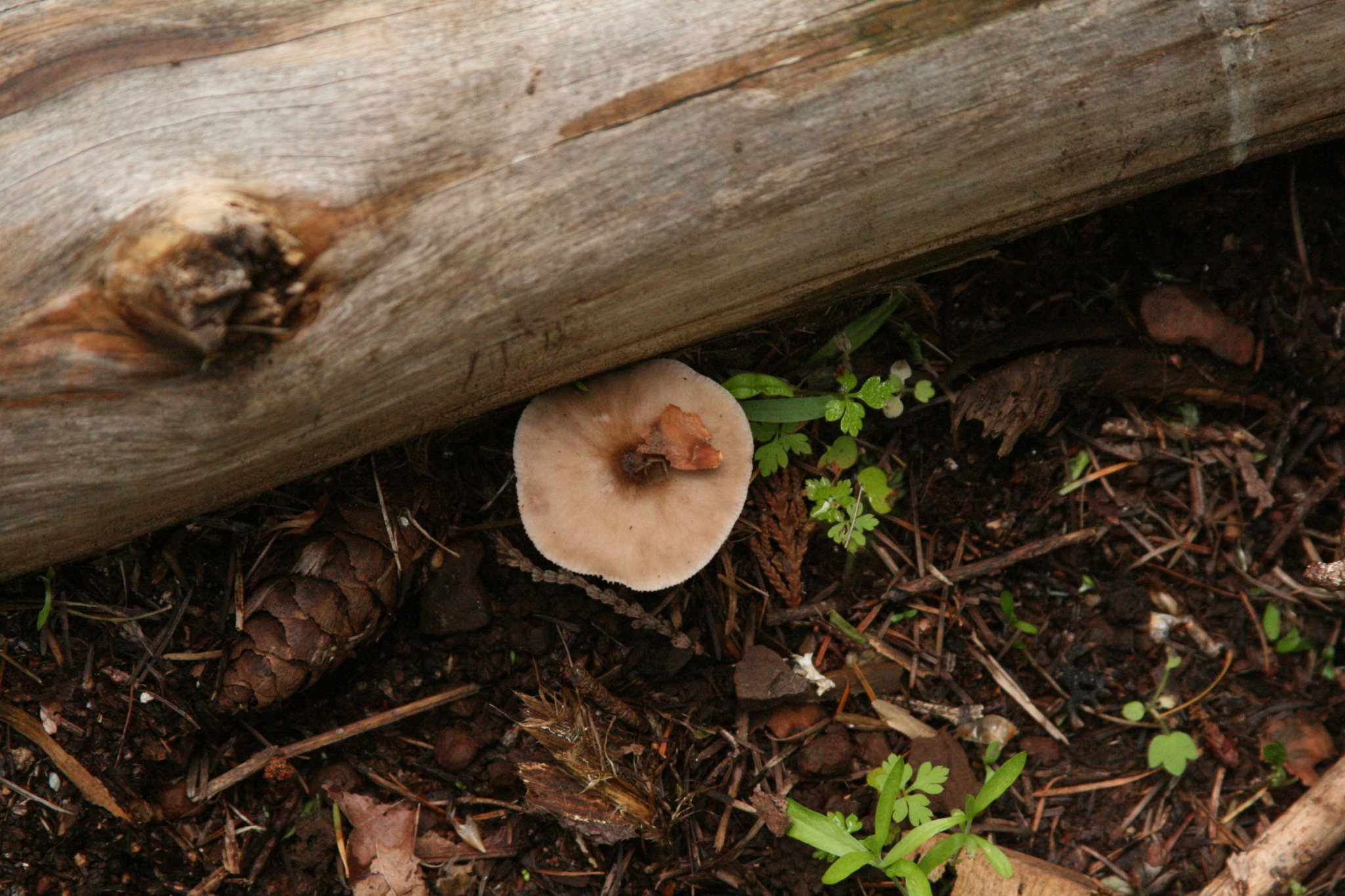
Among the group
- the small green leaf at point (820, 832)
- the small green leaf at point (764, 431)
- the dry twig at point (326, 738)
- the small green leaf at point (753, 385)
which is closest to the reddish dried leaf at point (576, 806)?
the dry twig at point (326, 738)

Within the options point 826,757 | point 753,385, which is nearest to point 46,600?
point 753,385

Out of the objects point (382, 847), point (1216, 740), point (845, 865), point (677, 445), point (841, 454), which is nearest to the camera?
point (845, 865)

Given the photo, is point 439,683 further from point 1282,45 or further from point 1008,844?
point 1282,45

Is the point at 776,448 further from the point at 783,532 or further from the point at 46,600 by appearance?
the point at 46,600

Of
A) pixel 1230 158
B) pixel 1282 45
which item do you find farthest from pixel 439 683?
pixel 1282 45

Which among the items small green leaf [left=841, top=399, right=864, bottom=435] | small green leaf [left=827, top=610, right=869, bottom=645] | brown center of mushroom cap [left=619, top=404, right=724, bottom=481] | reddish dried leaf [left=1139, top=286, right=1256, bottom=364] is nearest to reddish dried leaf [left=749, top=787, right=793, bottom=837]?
small green leaf [left=827, top=610, right=869, bottom=645]

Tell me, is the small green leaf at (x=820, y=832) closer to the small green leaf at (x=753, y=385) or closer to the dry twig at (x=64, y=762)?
the small green leaf at (x=753, y=385)
